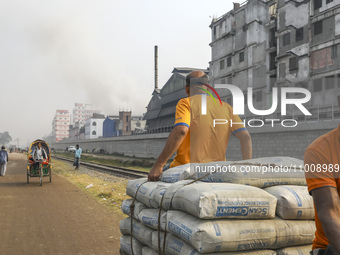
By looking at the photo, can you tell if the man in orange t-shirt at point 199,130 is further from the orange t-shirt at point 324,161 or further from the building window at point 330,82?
the building window at point 330,82

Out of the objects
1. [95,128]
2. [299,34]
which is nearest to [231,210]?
[299,34]

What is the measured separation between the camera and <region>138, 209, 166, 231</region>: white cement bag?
10.7ft

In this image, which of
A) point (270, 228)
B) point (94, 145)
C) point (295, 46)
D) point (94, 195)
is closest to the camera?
point (270, 228)

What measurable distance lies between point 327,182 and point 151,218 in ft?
6.74

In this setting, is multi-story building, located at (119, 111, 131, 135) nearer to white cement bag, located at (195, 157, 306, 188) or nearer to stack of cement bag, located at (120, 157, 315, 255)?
stack of cement bag, located at (120, 157, 315, 255)

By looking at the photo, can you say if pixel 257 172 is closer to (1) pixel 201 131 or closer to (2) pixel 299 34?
(1) pixel 201 131

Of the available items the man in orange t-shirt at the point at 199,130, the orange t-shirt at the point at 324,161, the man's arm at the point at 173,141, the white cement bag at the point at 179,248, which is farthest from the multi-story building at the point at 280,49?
the orange t-shirt at the point at 324,161

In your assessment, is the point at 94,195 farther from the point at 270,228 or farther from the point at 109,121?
the point at 109,121

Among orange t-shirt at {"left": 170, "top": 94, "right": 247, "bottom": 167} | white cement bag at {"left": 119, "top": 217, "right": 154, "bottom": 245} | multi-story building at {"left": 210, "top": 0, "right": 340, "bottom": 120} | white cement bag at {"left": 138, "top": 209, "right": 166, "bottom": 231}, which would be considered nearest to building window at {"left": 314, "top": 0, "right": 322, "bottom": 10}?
multi-story building at {"left": 210, "top": 0, "right": 340, "bottom": 120}

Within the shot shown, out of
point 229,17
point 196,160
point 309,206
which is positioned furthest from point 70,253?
point 229,17

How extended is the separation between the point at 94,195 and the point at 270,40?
2814 centimetres

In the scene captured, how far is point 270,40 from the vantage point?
3416 centimetres

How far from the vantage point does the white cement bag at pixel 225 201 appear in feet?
9.00

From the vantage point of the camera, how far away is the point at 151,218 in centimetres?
347
